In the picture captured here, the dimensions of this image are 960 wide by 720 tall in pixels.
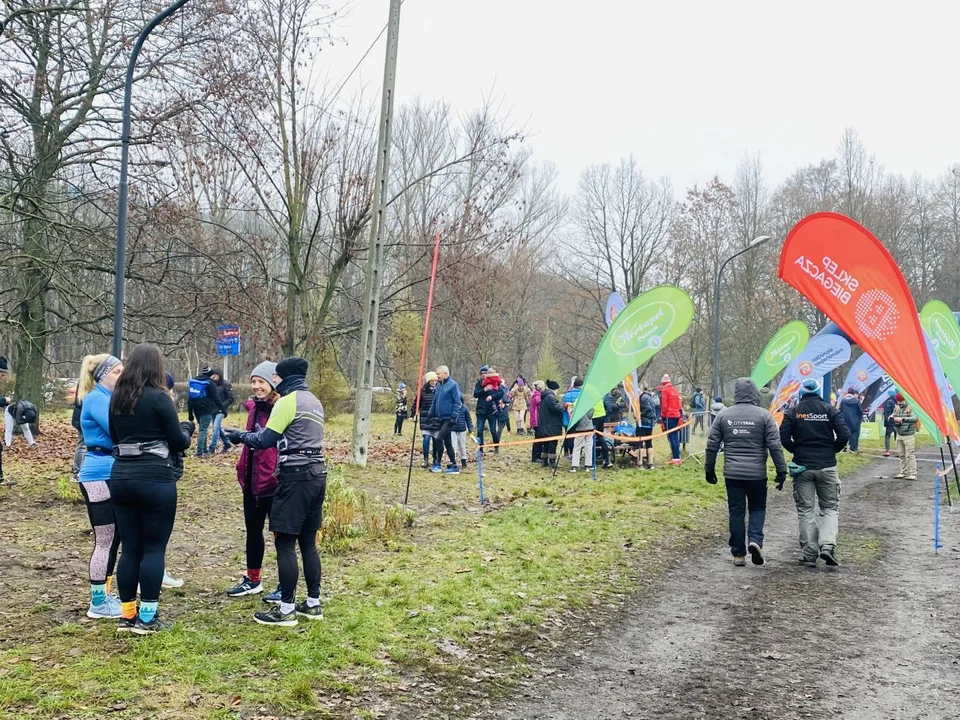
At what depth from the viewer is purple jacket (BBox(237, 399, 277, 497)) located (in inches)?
250

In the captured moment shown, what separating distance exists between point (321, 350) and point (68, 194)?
20.0 ft

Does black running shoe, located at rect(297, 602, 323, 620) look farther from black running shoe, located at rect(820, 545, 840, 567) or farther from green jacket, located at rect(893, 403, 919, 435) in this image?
green jacket, located at rect(893, 403, 919, 435)

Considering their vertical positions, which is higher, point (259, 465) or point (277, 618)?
point (259, 465)

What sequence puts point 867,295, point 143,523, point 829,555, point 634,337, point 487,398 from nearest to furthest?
point 143,523 → point 829,555 → point 867,295 → point 634,337 → point 487,398

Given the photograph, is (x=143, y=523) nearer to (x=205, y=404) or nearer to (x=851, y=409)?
(x=205, y=404)

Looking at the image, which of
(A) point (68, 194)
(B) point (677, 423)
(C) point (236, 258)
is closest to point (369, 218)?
(C) point (236, 258)

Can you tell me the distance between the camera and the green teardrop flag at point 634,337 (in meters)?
Result: 14.8

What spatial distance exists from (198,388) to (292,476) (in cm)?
1115

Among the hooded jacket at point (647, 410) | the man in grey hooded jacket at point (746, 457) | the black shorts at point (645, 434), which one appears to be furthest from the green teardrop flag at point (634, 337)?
the man in grey hooded jacket at point (746, 457)

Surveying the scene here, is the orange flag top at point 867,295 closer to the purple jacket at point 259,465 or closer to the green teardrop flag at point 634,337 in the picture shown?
the green teardrop flag at point 634,337

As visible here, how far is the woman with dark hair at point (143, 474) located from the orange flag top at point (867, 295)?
8464 millimetres

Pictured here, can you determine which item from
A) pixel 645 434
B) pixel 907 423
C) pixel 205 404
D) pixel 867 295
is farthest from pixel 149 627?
pixel 907 423

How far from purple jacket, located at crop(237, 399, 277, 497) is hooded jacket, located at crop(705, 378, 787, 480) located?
482cm

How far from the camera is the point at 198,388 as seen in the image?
16.3m
